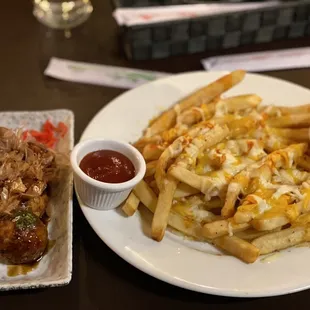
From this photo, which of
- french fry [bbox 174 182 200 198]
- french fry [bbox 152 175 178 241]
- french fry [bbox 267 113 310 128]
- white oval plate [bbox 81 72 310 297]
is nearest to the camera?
white oval plate [bbox 81 72 310 297]

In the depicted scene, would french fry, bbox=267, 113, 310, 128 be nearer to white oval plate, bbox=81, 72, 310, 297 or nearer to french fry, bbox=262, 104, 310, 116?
french fry, bbox=262, 104, 310, 116

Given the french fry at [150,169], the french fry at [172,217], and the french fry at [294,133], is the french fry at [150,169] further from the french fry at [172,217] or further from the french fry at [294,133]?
the french fry at [294,133]

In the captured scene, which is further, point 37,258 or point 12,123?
point 12,123

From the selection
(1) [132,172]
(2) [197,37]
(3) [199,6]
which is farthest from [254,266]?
Answer: (3) [199,6]

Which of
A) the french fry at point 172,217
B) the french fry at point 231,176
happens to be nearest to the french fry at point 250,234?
the french fry at point 231,176

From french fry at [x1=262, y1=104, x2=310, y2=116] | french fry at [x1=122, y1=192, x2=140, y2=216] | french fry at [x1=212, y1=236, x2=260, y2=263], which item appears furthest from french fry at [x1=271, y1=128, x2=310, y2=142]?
french fry at [x1=122, y1=192, x2=140, y2=216]

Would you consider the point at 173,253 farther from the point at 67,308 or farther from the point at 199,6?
the point at 199,6
